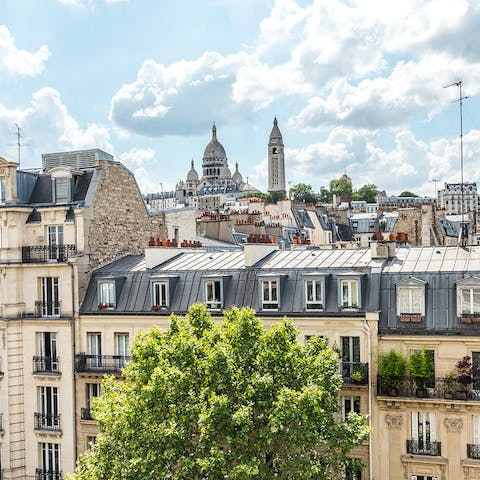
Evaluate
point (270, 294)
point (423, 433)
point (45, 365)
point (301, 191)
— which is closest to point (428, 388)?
point (423, 433)

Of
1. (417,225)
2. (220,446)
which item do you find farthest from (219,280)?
(417,225)

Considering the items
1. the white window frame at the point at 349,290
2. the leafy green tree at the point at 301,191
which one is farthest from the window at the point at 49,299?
the leafy green tree at the point at 301,191

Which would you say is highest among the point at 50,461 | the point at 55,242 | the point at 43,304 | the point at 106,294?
the point at 55,242

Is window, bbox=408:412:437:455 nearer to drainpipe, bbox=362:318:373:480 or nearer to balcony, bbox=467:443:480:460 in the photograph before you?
balcony, bbox=467:443:480:460

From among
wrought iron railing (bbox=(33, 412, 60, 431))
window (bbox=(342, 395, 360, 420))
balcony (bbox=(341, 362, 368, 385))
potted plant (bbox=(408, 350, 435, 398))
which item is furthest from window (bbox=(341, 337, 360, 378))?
wrought iron railing (bbox=(33, 412, 60, 431))

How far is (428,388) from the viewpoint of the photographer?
1014 inches

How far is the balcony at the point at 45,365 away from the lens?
106ft

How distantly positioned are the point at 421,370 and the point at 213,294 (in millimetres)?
9045

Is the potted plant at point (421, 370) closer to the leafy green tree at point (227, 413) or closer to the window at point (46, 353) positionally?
the leafy green tree at point (227, 413)

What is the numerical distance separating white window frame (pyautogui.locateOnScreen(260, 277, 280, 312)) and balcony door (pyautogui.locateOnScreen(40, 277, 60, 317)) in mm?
9738

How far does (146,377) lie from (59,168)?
1410cm

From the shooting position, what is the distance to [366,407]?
26656mm

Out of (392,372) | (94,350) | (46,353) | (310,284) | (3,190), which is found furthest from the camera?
(3,190)

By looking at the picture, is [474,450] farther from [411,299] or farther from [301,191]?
[301,191]
